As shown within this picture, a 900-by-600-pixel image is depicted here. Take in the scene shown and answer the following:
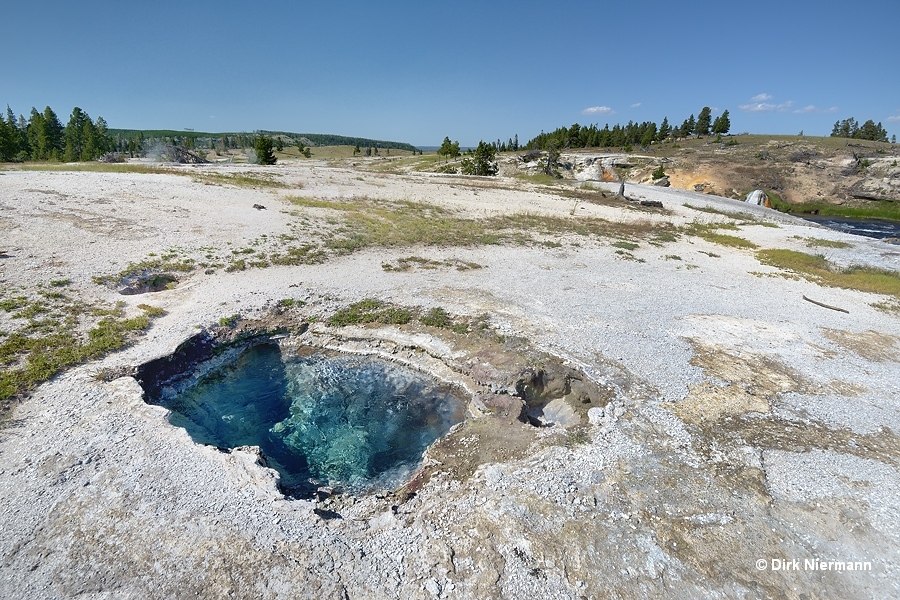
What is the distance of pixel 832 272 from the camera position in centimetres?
2338

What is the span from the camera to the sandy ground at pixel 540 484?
5.92m

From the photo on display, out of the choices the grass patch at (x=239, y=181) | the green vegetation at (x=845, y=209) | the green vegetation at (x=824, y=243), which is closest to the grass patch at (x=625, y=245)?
the green vegetation at (x=824, y=243)

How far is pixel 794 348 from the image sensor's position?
44.0 ft

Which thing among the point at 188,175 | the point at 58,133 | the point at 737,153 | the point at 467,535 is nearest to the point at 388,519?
the point at 467,535

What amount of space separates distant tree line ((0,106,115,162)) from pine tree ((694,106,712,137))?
142 meters

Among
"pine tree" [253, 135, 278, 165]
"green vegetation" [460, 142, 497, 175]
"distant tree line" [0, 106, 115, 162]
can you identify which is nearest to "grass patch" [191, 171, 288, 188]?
"pine tree" [253, 135, 278, 165]

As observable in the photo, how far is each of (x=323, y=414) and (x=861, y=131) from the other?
174 meters

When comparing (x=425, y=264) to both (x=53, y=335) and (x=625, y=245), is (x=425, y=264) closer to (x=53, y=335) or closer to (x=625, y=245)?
(x=53, y=335)

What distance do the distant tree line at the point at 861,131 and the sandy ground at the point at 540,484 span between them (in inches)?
6031

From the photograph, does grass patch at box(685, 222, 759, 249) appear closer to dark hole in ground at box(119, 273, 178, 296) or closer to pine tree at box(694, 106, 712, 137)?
dark hole in ground at box(119, 273, 178, 296)

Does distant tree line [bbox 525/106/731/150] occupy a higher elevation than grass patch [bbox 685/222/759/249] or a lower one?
higher

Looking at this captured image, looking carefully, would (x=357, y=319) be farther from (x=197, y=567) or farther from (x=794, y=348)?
(x=794, y=348)

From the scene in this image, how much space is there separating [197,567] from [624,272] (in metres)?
20.5

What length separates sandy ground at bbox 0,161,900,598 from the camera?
19.4 ft
